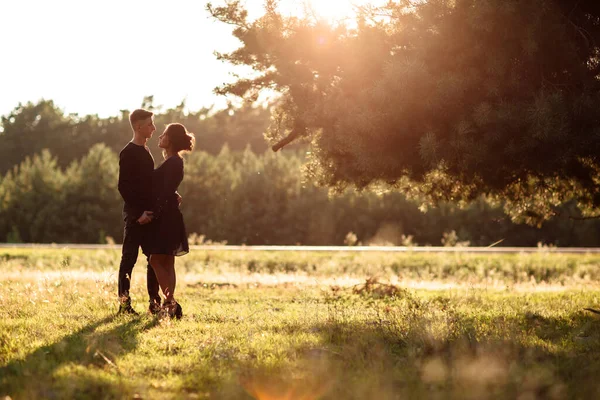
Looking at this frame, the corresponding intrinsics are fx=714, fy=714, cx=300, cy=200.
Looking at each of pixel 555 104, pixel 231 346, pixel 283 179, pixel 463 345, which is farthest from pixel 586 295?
pixel 283 179

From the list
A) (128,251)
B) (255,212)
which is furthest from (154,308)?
(255,212)

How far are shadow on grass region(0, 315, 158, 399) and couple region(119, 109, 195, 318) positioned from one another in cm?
124

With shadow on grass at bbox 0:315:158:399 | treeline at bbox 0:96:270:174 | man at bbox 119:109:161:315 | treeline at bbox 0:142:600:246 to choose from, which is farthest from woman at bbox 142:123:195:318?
treeline at bbox 0:96:270:174

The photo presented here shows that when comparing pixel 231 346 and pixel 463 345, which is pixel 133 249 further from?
pixel 463 345

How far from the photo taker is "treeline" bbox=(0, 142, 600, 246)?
41094 mm

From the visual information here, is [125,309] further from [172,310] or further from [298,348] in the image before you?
[298,348]

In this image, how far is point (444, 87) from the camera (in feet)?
29.5

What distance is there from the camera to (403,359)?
6117mm

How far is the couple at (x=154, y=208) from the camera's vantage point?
8.34 meters

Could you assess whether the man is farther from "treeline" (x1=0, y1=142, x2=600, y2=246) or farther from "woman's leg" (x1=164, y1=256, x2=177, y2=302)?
"treeline" (x1=0, y1=142, x2=600, y2=246)

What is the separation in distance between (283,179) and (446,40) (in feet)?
114

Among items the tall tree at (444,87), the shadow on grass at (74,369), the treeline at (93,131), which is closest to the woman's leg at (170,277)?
the shadow on grass at (74,369)

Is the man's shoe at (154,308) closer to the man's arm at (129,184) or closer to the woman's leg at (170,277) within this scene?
the woman's leg at (170,277)

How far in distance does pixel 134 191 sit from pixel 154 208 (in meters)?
0.34
